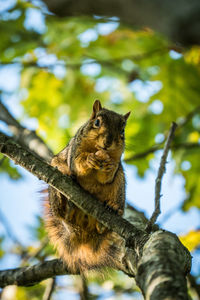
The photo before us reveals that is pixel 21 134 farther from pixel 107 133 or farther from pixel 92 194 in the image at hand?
pixel 92 194

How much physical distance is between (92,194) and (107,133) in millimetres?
574

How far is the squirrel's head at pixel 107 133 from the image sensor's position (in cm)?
330

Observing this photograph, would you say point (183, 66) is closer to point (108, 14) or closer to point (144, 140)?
point (144, 140)

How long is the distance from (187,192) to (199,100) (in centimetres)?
124

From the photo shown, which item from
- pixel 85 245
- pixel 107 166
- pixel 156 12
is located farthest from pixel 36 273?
pixel 156 12

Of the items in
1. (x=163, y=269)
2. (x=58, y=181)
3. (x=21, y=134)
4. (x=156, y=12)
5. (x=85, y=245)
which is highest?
(x=21, y=134)

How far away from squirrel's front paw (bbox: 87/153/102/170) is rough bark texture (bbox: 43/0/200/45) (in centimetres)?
208

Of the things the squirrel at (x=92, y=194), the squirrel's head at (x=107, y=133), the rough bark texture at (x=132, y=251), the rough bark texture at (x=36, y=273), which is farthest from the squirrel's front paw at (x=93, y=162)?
the rough bark texture at (x=36, y=273)

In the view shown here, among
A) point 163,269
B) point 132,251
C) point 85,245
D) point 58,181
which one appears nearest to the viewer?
point 163,269

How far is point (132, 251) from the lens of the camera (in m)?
A: 2.74

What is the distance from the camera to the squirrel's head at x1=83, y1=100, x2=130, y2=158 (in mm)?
3305

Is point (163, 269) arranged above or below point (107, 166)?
below

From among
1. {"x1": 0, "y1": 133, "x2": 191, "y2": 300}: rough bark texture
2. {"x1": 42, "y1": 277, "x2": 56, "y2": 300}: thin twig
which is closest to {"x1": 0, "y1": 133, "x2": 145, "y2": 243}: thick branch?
{"x1": 0, "y1": 133, "x2": 191, "y2": 300}: rough bark texture

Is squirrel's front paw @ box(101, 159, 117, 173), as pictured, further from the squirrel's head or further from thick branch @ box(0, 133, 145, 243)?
thick branch @ box(0, 133, 145, 243)
